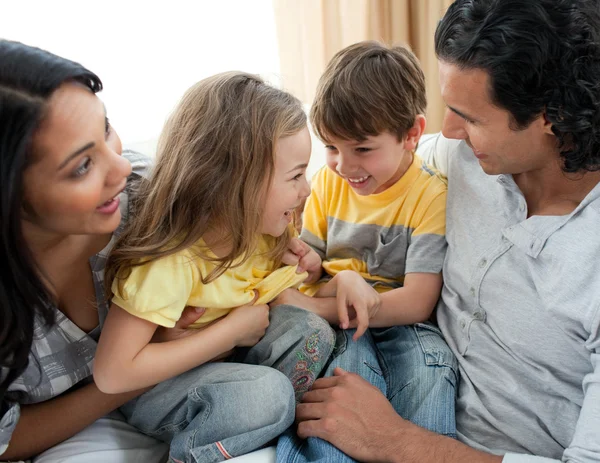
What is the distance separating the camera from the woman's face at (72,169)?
1.04 metres

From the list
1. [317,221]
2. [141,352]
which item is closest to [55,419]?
[141,352]

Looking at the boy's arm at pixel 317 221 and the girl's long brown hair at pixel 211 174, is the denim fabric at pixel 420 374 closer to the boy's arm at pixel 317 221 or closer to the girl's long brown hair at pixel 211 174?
the boy's arm at pixel 317 221

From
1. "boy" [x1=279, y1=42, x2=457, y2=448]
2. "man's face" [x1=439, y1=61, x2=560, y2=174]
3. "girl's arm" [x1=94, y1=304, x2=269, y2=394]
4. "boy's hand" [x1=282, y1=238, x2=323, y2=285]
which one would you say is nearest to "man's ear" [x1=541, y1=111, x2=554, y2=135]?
"man's face" [x1=439, y1=61, x2=560, y2=174]

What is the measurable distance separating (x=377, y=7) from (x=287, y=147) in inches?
75.6

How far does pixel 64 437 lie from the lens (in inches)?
53.7

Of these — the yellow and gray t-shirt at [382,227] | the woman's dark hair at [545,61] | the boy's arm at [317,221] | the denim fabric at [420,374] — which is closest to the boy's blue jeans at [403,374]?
the denim fabric at [420,374]

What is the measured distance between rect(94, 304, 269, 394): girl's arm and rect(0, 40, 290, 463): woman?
0.07 metres

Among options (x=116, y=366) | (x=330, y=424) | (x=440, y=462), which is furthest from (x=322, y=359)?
(x=116, y=366)

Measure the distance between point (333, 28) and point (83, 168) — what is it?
2145 mm

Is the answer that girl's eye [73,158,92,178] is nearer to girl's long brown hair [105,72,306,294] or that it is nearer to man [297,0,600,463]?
girl's long brown hair [105,72,306,294]

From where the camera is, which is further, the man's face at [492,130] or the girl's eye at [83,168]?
the man's face at [492,130]

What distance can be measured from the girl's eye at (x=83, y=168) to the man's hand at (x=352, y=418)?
2.05ft

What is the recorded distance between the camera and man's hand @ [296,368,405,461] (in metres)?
1.27

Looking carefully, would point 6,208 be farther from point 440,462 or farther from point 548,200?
point 548,200
